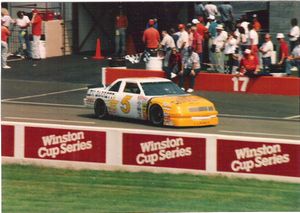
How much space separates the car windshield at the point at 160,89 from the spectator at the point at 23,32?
370 inches

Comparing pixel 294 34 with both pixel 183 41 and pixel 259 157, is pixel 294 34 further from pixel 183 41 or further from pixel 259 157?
pixel 259 157

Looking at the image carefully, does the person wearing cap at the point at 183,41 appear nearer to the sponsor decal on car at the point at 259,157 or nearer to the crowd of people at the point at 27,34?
the crowd of people at the point at 27,34

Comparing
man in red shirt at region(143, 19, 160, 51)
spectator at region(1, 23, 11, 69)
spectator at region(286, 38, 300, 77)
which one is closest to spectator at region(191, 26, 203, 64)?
man in red shirt at region(143, 19, 160, 51)

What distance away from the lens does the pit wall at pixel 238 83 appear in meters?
24.7

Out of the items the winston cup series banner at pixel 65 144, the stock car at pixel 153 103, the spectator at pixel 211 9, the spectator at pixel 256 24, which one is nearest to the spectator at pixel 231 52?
the spectator at pixel 256 24

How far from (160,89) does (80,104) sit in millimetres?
3524

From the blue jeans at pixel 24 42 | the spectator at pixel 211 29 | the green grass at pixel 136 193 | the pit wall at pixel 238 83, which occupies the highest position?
the spectator at pixel 211 29

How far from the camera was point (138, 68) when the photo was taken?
86.9 feet

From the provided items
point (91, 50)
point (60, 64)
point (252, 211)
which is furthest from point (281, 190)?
point (91, 50)

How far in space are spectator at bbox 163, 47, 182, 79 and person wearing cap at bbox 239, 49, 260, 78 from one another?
5.60ft

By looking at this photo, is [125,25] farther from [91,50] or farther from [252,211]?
[252,211]

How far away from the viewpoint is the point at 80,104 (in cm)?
2444

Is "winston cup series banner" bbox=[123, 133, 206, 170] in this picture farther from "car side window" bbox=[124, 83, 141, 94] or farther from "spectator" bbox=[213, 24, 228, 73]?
"spectator" bbox=[213, 24, 228, 73]

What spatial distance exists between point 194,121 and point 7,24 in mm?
11174
